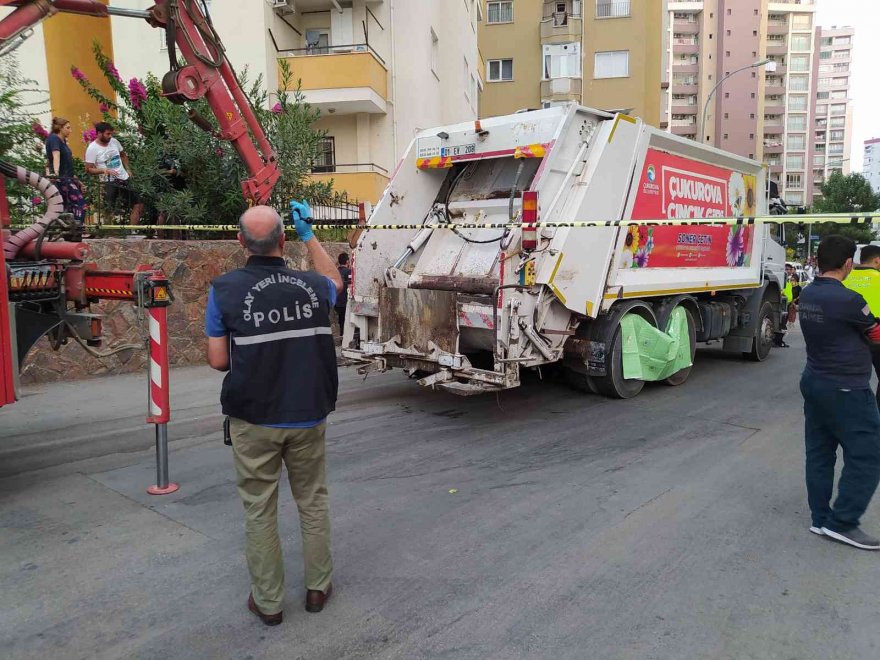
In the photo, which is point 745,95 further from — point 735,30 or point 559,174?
point 559,174

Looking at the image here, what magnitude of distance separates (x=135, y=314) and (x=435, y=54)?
1654cm

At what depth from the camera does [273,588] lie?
2.90 metres

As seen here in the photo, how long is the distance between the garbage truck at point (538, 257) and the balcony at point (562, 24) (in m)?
26.0

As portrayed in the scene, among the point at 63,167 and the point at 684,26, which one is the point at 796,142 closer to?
the point at 684,26

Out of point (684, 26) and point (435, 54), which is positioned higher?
point (684, 26)

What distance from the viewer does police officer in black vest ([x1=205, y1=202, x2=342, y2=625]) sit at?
2.79 meters

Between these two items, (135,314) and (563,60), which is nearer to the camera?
(135,314)

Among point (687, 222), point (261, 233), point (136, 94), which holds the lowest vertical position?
point (261, 233)

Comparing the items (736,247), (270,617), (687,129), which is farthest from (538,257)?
(687,129)

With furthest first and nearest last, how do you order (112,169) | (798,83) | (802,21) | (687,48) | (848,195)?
(798,83) < (802,21) < (687,48) < (848,195) < (112,169)

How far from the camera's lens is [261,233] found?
113 inches

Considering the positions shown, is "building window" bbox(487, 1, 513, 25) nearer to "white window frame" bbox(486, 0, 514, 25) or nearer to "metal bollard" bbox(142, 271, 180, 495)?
"white window frame" bbox(486, 0, 514, 25)

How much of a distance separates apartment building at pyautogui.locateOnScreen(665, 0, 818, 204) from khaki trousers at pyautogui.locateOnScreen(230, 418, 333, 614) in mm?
76908

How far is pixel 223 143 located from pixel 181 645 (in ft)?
28.6
